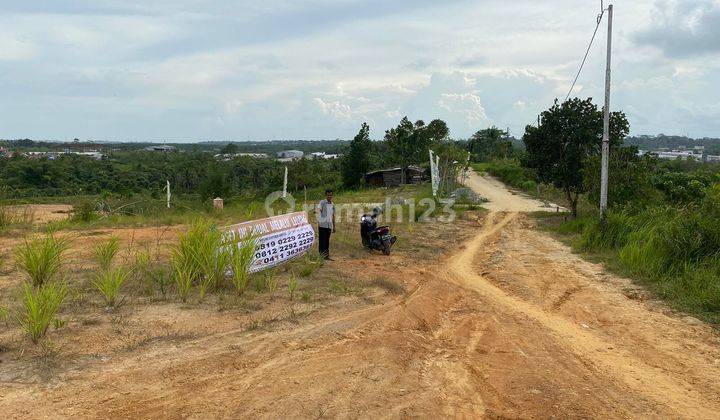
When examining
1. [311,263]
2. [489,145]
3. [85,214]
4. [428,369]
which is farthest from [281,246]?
[489,145]

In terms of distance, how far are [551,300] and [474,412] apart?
3909 mm

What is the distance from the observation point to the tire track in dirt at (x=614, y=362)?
4.18 meters

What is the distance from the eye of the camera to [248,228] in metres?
7.72

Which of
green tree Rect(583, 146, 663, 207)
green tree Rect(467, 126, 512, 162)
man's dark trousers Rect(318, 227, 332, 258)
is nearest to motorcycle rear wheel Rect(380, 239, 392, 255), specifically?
man's dark trousers Rect(318, 227, 332, 258)

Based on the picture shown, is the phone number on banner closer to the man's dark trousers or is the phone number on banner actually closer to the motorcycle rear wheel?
the man's dark trousers

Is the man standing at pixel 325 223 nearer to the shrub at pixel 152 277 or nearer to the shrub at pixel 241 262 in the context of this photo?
the shrub at pixel 241 262

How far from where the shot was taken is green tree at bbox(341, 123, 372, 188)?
1624 inches

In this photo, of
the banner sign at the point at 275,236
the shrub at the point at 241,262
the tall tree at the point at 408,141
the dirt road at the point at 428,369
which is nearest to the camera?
the dirt road at the point at 428,369

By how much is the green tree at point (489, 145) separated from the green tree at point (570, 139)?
36.2 meters

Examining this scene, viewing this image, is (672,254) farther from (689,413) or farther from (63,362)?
(63,362)

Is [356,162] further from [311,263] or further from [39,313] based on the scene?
[39,313]

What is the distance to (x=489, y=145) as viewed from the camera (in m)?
61.3

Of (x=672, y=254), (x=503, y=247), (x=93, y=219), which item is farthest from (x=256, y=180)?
(x=672, y=254)

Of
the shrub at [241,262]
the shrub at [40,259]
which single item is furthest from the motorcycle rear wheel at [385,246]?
the shrub at [40,259]
